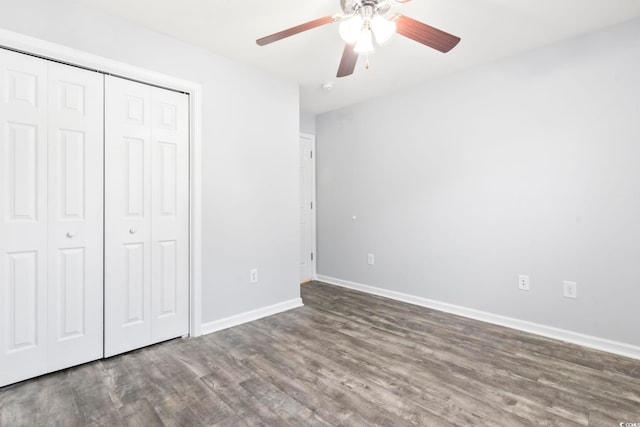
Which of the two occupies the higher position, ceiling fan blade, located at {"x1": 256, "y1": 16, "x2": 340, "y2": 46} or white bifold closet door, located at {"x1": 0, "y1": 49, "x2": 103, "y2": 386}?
ceiling fan blade, located at {"x1": 256, "y1": 16, "x2": 340, "y2": 46}

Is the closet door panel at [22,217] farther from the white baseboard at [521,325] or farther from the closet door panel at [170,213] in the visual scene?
the white baseboard at [521,325]

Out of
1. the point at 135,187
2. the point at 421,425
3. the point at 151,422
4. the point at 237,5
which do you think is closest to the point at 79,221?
the point at 135,187

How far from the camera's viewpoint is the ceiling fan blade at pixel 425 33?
1723 millimetres

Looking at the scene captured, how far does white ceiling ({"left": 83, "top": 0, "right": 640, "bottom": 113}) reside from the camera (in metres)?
2.13

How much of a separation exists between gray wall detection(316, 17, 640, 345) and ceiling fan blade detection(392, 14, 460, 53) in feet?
4.54

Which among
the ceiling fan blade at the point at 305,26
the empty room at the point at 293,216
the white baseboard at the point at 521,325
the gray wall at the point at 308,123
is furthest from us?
the gray wall at the point at 308,123

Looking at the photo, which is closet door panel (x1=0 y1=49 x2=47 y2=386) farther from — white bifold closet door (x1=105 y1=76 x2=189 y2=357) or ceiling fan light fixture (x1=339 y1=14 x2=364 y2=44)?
ceiling fan light fixture (x1=339 y1=14 x2=364 y2=44)

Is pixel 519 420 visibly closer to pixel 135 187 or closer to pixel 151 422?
pixel 151 422

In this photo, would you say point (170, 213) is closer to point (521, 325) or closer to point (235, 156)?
point (235, 156)

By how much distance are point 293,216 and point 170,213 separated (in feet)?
4.17

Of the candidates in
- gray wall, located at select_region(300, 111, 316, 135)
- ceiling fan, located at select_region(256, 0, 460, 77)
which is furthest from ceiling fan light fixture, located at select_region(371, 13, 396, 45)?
gray wall, located at select_region(300, 111, 316, 135)

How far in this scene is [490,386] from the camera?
76.4 inches

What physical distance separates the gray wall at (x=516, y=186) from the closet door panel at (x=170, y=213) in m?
2.17

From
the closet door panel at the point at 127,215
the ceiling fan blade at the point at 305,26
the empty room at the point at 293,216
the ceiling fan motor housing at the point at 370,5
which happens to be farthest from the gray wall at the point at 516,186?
the closet door panel at the point at 127,215
